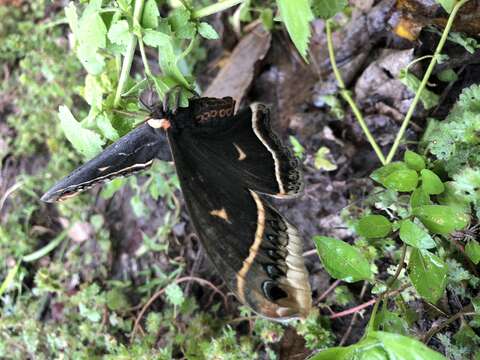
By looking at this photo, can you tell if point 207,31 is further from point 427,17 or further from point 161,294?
point 161,294

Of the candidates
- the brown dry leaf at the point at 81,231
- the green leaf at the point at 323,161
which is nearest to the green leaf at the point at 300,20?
the green leaf at the point at 323,161

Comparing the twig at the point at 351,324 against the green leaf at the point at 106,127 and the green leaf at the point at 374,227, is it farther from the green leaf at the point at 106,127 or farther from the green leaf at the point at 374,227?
the green leaf at the point at 106,127

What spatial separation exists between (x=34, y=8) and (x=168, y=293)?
6.88 ft

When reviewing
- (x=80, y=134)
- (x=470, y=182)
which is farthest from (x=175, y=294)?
(x=470, y=182)

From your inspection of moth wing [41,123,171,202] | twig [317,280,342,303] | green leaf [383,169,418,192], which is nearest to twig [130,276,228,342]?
twig [317,280,342,303]

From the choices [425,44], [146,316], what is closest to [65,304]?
[146,316]

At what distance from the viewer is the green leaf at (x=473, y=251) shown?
4.76ft

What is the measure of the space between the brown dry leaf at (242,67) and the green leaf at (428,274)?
1.37 m

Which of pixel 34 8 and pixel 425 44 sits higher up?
pixel 34 8

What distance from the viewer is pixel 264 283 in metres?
1.49

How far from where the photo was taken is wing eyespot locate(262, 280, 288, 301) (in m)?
1.48

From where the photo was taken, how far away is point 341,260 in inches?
57.1

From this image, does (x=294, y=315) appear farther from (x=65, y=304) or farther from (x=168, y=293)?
(x=65, y=304)

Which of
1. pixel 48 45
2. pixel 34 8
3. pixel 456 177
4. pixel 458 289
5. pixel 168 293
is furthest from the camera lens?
pixel 34 8
